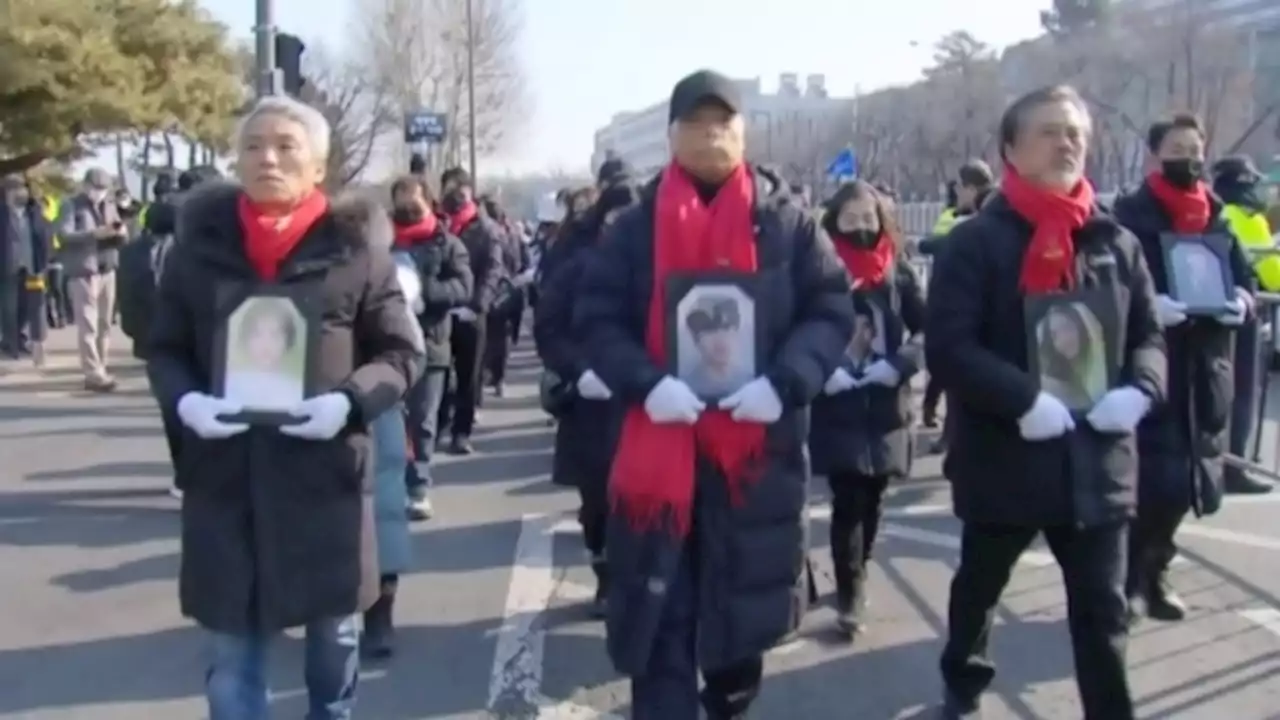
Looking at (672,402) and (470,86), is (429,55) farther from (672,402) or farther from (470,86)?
(672,402)

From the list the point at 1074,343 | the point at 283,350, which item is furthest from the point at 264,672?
the point at 1074,343

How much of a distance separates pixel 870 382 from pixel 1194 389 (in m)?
1.25

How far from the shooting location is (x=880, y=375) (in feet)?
20.0

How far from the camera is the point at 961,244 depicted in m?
4.54

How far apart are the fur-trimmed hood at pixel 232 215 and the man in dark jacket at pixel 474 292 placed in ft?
20.3

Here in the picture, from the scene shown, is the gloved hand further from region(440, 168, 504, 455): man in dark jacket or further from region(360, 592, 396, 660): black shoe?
region(440, 168, 504, 455): man in dark jacket

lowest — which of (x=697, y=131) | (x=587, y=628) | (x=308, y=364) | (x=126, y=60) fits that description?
(x=587, y=628)

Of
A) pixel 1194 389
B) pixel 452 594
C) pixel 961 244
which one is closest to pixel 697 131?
pixel 961 244

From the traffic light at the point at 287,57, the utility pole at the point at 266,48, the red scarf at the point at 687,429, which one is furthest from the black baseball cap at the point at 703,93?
the traffic light at the point at 287,57

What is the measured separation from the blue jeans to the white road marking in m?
1.08

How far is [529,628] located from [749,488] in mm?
2448

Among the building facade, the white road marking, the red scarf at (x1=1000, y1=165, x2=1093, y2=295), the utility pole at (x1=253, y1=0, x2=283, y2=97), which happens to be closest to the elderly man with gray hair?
the utility pole at (x1=253, y1=0, x2=283, y2=97)

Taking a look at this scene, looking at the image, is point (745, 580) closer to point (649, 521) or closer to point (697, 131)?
point (649, 521)

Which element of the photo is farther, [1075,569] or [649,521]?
[1075,569]
